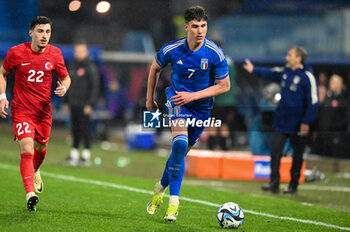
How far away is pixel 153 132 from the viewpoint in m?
18.5

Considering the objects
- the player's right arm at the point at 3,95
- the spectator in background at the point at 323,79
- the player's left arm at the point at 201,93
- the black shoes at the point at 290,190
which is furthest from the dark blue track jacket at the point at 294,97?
the spectator in background at the point at 323,79

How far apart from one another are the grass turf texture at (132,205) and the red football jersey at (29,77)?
120 cm

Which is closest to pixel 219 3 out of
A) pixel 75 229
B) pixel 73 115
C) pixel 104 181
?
pixel 73 115

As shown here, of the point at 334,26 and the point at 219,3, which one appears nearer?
the point at 219,3


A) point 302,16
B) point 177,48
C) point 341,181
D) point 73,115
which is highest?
point 302,16

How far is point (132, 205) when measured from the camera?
8.48 metres

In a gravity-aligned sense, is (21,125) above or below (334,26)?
below

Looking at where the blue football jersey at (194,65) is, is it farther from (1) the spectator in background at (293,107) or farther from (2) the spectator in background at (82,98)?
(2) the spectator in background at (82,98)

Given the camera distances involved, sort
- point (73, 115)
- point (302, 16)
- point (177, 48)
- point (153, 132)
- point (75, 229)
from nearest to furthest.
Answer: point (75, 229), point (177, 48), point (73, 115), point (153, 132), point (302, 16)

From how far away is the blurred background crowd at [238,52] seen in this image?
1417 cm

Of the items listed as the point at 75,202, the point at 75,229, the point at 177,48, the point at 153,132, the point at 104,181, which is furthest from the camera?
the point at 153,132

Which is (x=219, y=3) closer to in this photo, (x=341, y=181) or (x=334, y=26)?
(x=334, y=26)

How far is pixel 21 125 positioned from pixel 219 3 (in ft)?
39.1

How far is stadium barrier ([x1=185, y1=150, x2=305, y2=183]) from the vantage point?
1264 centimetres
